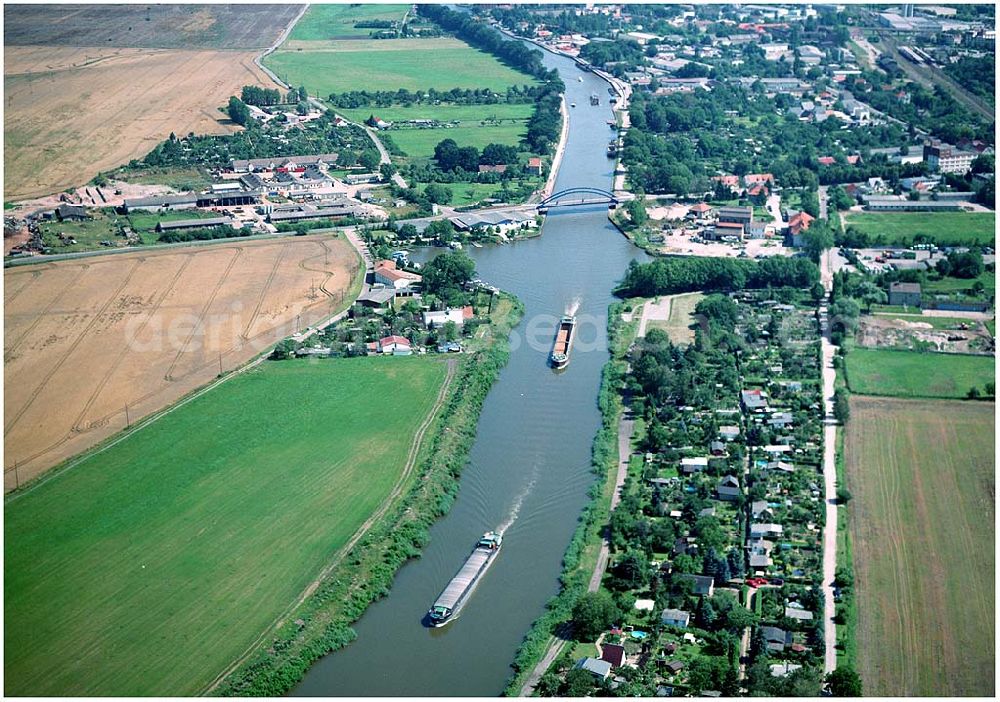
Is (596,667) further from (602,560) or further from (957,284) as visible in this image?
(957,284)

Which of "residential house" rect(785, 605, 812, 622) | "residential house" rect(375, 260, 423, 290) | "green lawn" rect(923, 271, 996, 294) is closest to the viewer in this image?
"residential house" rect(785, 605, 812, 622)

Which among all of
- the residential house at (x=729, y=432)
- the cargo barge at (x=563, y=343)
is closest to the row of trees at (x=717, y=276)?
the cargo barge at (x=563, y=343)

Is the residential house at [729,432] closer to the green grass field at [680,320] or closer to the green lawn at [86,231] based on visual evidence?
the green grass field at [680,320]

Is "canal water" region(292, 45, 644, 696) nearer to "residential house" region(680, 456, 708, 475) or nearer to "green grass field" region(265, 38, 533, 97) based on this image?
"residential house" region(680, 456, 708, 475)

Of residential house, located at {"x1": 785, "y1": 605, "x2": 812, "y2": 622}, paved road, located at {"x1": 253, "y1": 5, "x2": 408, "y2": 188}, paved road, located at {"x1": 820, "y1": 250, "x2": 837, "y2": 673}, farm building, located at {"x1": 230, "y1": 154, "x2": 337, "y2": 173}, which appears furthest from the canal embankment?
farm building, located at {"x1": 230, "y1": 154, "x2": 337, "y2": 173}

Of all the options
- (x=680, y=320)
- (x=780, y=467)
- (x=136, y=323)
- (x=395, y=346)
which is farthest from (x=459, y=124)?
(x=780, y=467)

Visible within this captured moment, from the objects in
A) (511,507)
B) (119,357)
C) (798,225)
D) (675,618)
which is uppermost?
(675,618)

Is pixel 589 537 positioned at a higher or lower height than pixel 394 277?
higher
